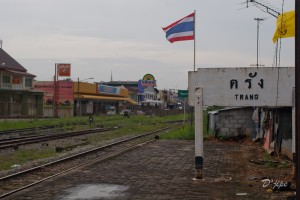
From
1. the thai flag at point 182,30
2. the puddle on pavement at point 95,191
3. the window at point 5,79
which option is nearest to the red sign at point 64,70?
the window at point 5,79

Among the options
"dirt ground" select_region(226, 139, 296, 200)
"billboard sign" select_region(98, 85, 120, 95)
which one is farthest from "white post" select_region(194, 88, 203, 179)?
"billboard sign" select_region(98, 85, 120, 95)

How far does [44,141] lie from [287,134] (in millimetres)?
14296

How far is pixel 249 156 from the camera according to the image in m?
16.7

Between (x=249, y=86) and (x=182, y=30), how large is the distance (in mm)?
5809

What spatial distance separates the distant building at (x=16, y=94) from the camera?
5405 cm

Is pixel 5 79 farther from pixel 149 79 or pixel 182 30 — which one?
Result: pixel 182 30

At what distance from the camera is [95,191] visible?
9.87 meters

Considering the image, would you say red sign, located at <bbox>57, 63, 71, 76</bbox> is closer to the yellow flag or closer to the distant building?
the distant building

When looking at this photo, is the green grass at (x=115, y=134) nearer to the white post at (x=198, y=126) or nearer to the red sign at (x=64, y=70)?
the white post at (x=198, y=126)

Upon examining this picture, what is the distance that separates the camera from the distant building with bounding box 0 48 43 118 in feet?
177

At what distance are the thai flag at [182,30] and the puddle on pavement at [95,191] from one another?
7890 mm

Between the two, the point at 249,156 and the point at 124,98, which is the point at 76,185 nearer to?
the point at 249,156
